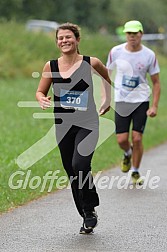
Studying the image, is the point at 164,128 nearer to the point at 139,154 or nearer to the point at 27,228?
the point at 139,154

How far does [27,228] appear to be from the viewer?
8367 mm

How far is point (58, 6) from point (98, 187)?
36.1 metres

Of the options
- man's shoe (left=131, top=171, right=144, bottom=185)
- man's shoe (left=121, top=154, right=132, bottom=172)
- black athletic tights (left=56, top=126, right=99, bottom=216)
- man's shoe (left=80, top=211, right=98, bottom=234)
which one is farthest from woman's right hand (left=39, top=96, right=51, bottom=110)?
man's shoe (left=121, top=154, right=132, bottom=172)

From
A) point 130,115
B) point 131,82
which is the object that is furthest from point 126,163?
point 131,82

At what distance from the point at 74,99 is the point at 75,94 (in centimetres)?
5

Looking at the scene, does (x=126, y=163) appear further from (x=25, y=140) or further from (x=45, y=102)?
(x=45, y=102)

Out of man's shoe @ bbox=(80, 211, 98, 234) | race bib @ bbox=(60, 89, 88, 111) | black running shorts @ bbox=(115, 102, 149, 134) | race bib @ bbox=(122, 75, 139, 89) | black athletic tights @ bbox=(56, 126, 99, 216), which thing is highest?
race bib @ bbox=(60, 89, 88, 111)

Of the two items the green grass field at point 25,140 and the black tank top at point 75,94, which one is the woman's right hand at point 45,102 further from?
the green grass field at point 25,140

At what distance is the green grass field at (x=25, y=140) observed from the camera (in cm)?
1084

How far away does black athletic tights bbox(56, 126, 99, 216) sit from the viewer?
8.02 metres

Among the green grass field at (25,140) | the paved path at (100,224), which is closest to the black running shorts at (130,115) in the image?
the paved path at (100,224)

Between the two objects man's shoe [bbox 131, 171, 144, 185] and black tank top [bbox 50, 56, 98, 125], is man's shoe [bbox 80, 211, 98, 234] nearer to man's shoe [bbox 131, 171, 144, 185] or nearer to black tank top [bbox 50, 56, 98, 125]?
black tank top [bbox 50, 56, 98, 125]

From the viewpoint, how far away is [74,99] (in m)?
8.02

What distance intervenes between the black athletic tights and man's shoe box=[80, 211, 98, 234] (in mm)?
59
